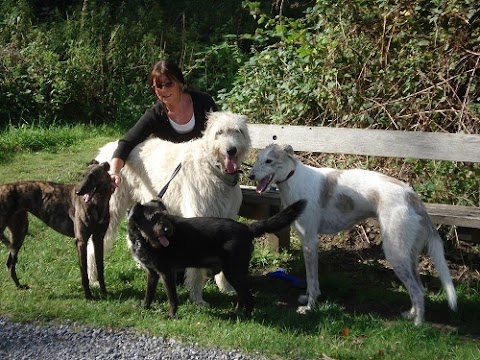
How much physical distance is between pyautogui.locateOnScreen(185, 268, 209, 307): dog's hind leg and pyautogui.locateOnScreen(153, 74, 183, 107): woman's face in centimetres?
154

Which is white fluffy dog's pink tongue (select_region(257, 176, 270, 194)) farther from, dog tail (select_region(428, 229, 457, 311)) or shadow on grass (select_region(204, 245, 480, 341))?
dog tail (select_region(428, 229, 457, 311))

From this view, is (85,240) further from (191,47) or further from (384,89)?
(191,47)

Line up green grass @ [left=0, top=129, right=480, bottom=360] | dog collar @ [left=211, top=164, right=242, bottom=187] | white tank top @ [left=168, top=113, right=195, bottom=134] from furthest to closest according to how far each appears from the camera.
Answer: white tank top @ [left=168, top=113, right=195, bottom=134]
dog collar @ [left=211, top=164, right=242, bottom=187]
green grass @ [left=0, top=129, right=480, bottom=360]

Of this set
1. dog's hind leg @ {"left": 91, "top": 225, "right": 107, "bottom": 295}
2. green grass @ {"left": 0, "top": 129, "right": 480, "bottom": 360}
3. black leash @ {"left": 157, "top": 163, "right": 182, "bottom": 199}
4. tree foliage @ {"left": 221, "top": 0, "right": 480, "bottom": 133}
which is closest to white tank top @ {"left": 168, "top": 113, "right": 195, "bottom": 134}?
black leash @ {"left": 157, "top": 163, "right": 182, "bottom": 199}

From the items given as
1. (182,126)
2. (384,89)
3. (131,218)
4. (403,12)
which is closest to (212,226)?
(131,218)

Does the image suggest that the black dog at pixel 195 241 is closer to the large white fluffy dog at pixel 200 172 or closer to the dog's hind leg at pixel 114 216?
the large white fluffy dog at pixel 200 172

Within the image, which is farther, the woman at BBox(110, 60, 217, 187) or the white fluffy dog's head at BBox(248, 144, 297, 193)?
the woman at BBox(110, 60, 217, 187)

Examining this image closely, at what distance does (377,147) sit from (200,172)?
5.61 feet

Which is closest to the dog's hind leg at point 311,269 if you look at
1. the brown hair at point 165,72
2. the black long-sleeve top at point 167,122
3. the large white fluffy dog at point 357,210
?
the large white fluffy dog at point 357,210

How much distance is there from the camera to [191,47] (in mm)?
12367

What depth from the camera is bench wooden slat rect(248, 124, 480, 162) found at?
18.4 ft

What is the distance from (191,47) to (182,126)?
22.0ft

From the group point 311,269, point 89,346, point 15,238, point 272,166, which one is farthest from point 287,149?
point 15,238

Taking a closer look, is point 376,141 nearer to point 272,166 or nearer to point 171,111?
point 272,166
